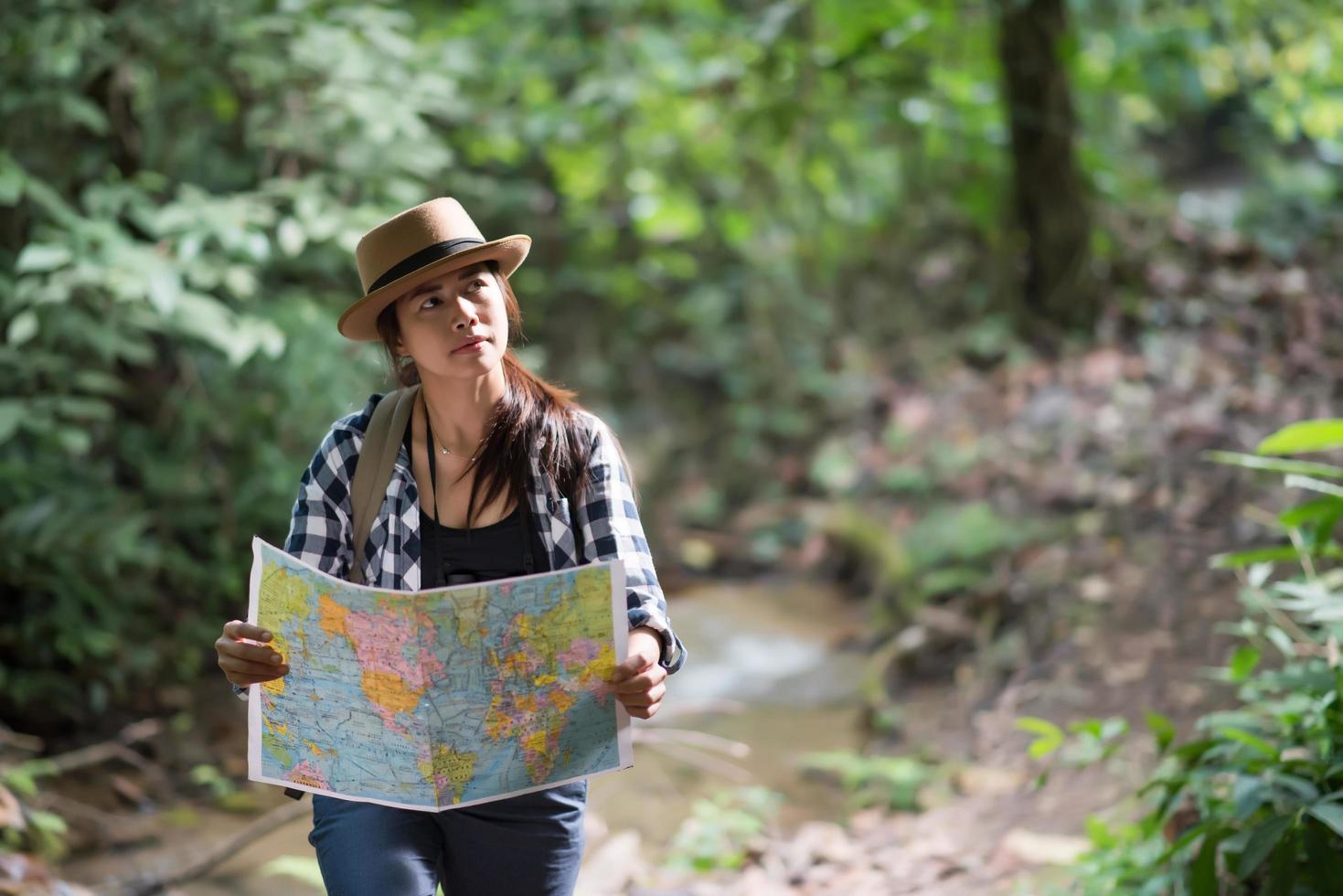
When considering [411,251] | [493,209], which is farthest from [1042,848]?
[493,209]

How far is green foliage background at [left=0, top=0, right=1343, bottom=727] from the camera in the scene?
363 cm

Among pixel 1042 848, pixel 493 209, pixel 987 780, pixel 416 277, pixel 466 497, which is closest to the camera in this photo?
pixel 416 277

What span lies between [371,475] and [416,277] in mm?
332

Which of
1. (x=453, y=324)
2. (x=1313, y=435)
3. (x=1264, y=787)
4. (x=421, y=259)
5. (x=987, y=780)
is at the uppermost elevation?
(x=421, y=259)

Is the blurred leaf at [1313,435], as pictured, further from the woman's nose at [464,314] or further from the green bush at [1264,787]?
the woman's nose at [464,314]

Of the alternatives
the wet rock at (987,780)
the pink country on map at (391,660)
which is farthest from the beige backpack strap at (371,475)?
the wet rock at (987,780)

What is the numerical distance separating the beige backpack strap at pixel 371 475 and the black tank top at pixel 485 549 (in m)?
0.09

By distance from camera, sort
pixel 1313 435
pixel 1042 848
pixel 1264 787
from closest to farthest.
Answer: pixel 1264 787
pixel 1313 435
pixel 1042 848

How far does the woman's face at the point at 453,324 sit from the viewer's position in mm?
1814

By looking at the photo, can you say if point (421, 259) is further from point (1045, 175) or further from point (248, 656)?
point (1045, 175)

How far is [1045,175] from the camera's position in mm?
6332

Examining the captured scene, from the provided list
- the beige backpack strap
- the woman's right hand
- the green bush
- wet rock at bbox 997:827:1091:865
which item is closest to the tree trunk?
the green bush

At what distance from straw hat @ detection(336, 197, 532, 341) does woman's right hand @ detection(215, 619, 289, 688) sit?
494 millimetres

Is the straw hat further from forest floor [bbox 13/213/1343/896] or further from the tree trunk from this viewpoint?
the tree trunk
